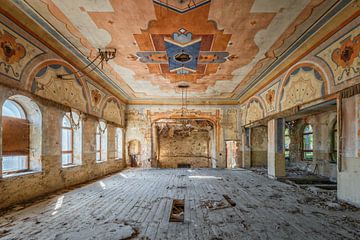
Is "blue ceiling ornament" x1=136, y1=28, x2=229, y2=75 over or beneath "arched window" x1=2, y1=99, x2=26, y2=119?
over

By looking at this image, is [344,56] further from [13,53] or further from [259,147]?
[259,147]

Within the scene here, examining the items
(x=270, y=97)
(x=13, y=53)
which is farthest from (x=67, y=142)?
(x=270, y=97)

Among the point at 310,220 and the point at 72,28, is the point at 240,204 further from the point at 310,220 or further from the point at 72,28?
the point at 72,28

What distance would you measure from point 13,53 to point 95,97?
439 cm

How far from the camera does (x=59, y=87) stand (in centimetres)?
641

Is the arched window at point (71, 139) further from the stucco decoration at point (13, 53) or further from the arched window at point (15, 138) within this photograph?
the stucco decoration at point (13, 53)

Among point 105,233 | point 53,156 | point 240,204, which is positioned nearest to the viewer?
point 105,233

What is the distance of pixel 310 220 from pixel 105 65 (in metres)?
7.56

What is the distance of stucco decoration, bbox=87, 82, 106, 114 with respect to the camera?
860cm

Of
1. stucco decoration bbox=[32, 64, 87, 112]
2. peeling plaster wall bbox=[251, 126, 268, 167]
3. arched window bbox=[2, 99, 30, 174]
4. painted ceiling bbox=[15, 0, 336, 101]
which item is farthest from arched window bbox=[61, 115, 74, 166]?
peeling plaster wall bbox=[251, 126, 268, 167]

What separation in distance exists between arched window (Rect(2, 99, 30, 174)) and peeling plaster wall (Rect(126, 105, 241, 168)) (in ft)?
26.1

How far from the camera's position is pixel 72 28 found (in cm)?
516

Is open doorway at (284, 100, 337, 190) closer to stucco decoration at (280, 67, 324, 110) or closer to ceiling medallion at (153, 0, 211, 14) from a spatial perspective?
stucco decoration at (280, 67, 324, 110)

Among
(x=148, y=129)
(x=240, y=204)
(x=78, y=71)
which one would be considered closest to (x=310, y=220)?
(x=240, y=204)
